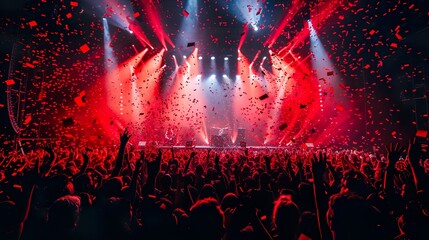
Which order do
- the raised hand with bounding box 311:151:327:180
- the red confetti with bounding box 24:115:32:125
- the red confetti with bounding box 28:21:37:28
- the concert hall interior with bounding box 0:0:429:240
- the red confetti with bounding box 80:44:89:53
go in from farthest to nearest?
the red confetti with bounding box 80:44:89:53, the red confetti with bounding box 24:115:32:125, the red confetti with bounding box 28:21:37:28, the raised hand with bounding box 311:151:327:180, the concert hall interior with bounding box 0:0:429:240

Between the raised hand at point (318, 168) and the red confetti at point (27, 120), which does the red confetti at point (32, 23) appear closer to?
the red confetti at point (27, 120)

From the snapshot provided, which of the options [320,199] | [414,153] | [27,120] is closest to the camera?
[320,199]

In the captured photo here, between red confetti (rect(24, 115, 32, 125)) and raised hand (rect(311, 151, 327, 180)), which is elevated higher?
red confetti (rect(24, 115, 32, 125))

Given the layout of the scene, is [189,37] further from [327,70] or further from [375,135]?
[375,135]

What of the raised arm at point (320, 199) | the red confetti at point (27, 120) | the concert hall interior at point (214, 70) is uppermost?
the concert hall interior at point (214, 70)

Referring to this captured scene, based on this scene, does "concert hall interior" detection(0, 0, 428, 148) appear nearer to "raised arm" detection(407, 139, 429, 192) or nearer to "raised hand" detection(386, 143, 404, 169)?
"raised arm" detection(407, 139, 429, 192)

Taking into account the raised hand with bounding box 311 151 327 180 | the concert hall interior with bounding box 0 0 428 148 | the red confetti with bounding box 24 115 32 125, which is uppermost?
the concert hall interior with bounding box 0 0 428 148

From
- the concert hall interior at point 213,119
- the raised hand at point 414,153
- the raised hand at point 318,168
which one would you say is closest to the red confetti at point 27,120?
the concert hall interior at point 213,119

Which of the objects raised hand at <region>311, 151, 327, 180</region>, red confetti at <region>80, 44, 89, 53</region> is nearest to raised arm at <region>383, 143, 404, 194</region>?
raised hand at <region>311, 151, 327, 180</region>

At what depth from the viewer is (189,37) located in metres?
22.3

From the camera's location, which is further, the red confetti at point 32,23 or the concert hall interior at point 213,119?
the red confetti at point 32,23

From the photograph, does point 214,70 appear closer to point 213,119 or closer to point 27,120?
point 213,119

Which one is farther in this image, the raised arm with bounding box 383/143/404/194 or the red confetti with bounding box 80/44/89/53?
the red confetti with bounding box 80/44/89/53

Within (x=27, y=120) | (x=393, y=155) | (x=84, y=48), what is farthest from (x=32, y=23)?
(x=393, y=155)
